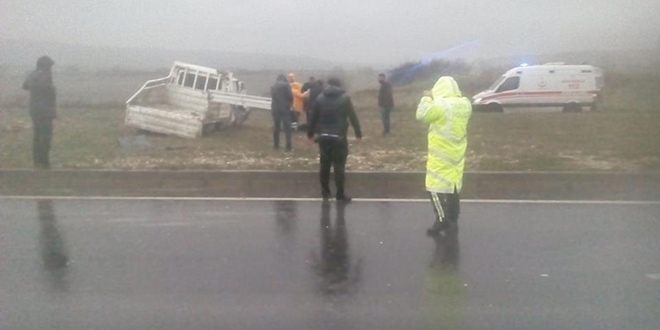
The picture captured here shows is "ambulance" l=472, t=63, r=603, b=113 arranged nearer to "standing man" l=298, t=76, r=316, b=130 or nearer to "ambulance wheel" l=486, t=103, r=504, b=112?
"ambulance wheel" l=486, t=103, r=504, b=112

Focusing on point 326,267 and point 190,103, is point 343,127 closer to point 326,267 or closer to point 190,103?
point 326,267

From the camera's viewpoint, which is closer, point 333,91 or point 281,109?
point 333,91

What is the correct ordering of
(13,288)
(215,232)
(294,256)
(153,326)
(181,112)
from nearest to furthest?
(153,326), (13,288), (294,256), (215,232), (181,112)

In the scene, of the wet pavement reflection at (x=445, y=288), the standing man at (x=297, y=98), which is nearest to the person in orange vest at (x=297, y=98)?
the standing man at (x=297, y=98)

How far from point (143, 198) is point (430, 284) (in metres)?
5.46

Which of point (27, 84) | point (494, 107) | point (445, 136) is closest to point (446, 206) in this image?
point (445, 136)

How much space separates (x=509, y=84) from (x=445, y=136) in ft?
62.7

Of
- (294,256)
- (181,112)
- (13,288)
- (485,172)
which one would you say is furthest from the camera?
(181,112)

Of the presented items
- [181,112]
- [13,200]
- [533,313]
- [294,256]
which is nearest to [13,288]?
[294,256]

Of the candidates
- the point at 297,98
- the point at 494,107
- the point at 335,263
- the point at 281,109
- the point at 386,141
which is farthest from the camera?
the point at 494,107

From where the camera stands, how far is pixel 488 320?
6.00 m

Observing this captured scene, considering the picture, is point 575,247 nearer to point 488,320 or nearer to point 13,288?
point 488,320

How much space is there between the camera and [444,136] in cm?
866

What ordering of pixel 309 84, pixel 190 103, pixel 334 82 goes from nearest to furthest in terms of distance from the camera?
pixel 334 82 → pixel 309 84 → pixel 190 103
